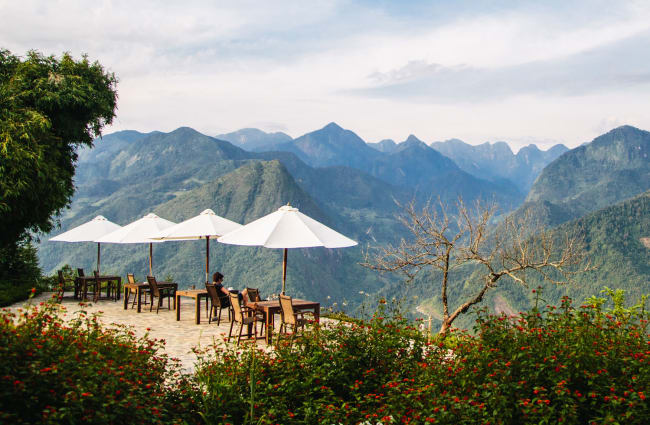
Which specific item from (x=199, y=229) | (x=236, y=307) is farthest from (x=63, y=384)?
(x=199, y=229)

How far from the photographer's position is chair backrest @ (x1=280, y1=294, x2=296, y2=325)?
859 centimetres

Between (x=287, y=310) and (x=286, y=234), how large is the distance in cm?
146

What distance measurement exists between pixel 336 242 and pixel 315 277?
132219 mm

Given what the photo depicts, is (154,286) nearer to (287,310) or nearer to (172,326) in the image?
(172,326)

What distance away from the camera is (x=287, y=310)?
8.73m

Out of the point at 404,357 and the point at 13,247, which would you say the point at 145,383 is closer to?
the point at 404,357

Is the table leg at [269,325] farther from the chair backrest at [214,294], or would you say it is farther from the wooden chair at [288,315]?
the chair backrest at [214,294]

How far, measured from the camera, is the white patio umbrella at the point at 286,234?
9.23 meters

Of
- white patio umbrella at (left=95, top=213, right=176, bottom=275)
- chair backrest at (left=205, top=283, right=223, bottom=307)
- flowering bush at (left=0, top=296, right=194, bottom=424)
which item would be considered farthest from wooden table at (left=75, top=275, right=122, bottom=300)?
flowering bush at (left=0, top=296, right=194, bottom=424)

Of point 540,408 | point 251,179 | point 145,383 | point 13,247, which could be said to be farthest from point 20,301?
point 251,179

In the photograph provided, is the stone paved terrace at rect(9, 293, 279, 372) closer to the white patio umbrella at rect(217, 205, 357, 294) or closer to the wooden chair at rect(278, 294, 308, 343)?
the wooden chair at rect(278, 294, 308, 343)

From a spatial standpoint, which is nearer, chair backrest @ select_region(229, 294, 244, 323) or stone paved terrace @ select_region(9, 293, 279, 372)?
stone paved terrace @ select_region(9, 293, 279, 372)

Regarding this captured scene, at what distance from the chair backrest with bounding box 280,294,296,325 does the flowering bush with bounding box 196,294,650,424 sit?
94.3 inches

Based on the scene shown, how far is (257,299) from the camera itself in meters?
10.3
